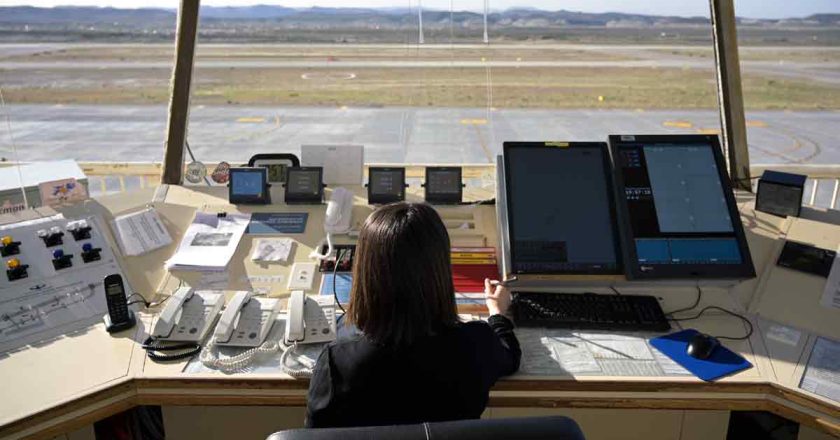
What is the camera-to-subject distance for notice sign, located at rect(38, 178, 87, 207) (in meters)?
2.15

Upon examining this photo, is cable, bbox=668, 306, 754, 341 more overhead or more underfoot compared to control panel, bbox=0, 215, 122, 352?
more underfoot

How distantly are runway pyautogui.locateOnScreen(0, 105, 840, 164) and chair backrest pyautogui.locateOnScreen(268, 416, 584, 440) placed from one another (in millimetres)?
7443

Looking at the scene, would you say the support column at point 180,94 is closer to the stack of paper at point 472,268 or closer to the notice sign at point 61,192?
the notice sign at point 61,192

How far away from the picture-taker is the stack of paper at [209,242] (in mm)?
2117

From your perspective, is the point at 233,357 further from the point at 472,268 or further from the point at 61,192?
the point at 61,192

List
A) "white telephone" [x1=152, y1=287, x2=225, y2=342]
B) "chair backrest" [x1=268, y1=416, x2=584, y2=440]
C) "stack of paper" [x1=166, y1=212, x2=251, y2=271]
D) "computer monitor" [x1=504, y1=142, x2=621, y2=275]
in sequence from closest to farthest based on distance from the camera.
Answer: "chair backrest" [x1=268, y1=416, x2=584, y2=440]
"white telephone" [x1=152, y1=287, x2=225, y2=342]
"computer monitor" [x1=504, y1=142, x2=621, y2=275]
"stack of paper" [x1=166, y1=212, x2=251, y2=271]

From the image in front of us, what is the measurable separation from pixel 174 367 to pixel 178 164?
1.49m

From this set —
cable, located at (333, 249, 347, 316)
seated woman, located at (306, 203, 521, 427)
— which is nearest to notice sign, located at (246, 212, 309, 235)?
cable, located at (333, 249, 347, 316)

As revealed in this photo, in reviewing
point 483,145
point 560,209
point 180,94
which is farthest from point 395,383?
point 483,145

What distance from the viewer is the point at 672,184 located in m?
2.09

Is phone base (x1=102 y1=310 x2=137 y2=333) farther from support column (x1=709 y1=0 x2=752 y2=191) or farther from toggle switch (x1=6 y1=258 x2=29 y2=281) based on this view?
support column (x1=709 y1=0 x2=752 y2=191)

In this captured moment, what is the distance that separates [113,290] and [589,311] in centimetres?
146

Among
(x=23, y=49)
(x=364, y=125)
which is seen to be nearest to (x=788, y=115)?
(x=364, y=125)

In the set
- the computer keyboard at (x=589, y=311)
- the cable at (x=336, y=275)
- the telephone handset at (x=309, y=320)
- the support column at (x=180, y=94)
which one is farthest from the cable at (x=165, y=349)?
the support column at (x=180, y=94)
